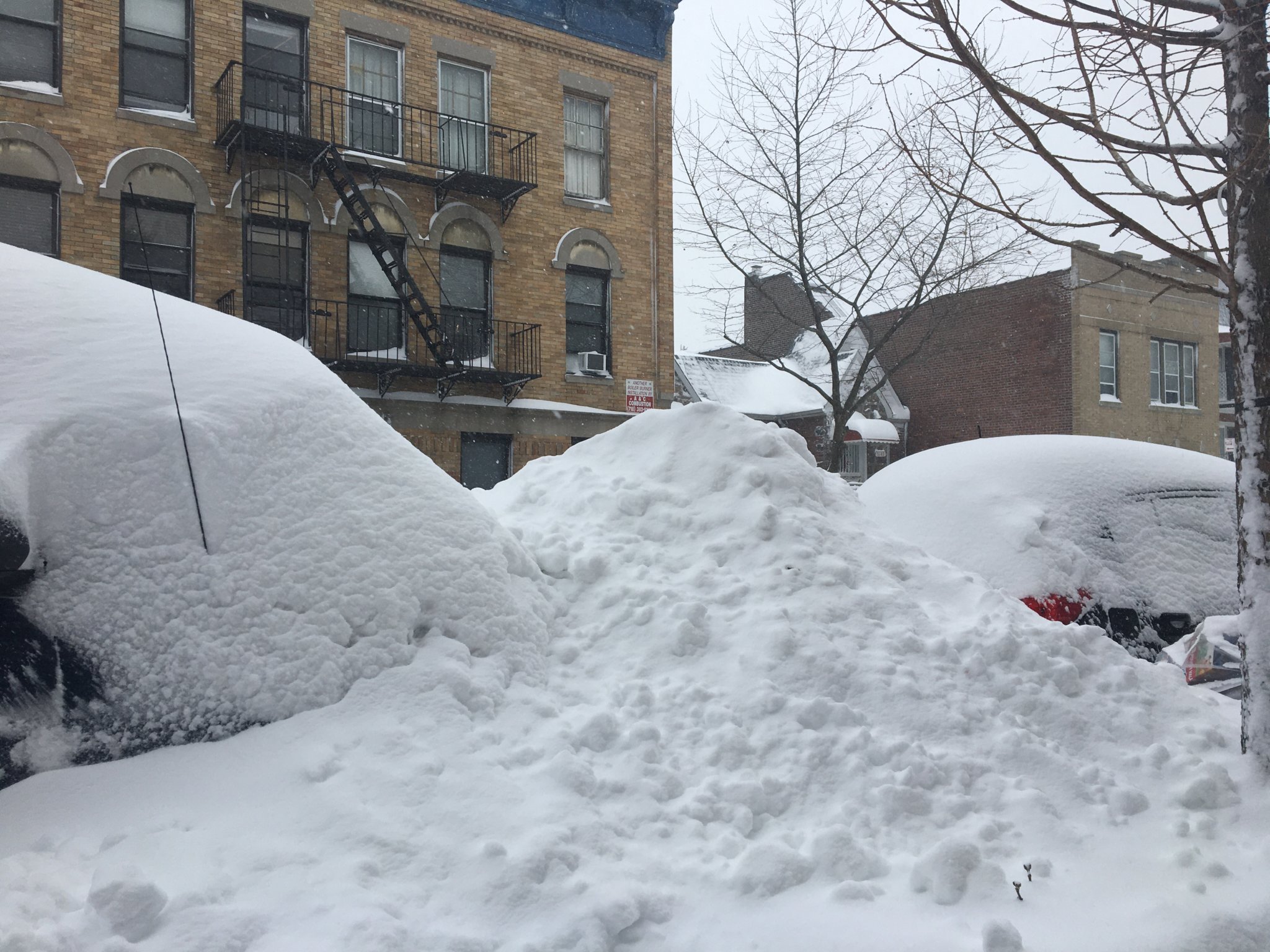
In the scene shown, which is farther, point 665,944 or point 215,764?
point 215,764

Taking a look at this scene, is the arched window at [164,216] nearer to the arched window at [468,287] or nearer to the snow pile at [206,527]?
the arched window at [468,287]

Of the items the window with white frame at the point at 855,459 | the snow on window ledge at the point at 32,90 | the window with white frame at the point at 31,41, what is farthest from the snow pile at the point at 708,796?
the window with white frame at the point at 855,459

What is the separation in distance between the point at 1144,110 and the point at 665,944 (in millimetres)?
4207

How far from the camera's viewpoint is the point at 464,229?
15.3 m

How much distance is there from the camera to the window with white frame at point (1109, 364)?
26.2 metres

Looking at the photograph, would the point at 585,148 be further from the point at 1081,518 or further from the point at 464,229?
the point at 1081,518

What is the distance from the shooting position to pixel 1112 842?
3.21 metres

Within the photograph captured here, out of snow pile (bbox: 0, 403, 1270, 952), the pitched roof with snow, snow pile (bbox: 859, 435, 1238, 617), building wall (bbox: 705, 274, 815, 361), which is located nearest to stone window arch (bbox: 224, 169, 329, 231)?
snow pile (bbox: 859, 435, 1238, 617)

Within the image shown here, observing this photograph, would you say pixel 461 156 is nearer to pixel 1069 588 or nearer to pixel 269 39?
pixel 269 39

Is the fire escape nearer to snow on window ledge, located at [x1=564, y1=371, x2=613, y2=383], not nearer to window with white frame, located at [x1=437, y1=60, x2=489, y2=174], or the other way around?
window with white frame, located at [x1=437, y1=60, x2=489, y2=174]

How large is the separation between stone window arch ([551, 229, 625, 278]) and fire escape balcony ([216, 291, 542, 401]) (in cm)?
149

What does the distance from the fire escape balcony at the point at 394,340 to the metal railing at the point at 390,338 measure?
0.03 feet

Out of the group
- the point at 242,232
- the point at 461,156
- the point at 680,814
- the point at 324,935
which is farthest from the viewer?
the point at 461,156

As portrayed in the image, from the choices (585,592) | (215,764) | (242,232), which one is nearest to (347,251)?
(242,232)
